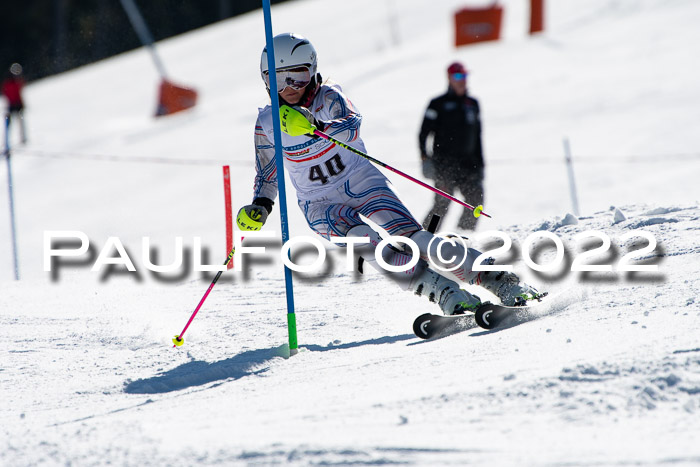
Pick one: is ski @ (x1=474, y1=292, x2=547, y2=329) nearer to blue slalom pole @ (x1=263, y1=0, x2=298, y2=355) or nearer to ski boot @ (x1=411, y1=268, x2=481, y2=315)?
ski boot @ (x1=411, y1=268, x2=481, y2=315)

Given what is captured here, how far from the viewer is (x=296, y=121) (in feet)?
14.3

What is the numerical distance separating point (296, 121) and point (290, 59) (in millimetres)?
483

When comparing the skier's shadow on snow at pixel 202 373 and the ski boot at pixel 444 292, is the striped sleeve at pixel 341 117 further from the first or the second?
the skier's shadow on snow at pixel 202 373

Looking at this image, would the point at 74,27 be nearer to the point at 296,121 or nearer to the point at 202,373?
the point at 296,121

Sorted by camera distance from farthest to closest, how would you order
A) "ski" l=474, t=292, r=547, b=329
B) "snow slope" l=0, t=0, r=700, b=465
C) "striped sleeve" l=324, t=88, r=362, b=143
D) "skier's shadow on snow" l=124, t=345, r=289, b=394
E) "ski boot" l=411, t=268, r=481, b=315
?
"striped sleeve" l=324, t=88, r=362, b=143
"ski boot" l=411, t=268, r=481, b=315
"ski" l=474, t=292, r=547, b=329
"skier's shadow on snow" l=124, t=345, r=289, b=394
"snow slope" l=0, t=0, r=700, b=465

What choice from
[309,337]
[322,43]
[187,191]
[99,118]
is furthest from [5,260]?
[322,43]

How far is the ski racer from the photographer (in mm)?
4531

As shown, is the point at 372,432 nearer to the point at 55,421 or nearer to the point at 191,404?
the point at 191,404

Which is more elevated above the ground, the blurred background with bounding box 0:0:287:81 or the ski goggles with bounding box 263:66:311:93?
the blurred background with bounding box 0:0:287:81

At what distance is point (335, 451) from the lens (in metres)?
A: 2.72

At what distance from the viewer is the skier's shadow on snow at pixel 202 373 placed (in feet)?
13.2

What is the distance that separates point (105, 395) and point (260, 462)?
1489 millimetres

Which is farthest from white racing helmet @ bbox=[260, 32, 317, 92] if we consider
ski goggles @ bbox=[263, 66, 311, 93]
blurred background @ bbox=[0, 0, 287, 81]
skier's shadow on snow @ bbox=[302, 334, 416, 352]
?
blurred background @ bbox=[0, 0, 287, 81]

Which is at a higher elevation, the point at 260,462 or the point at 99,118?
the point at 99,118
